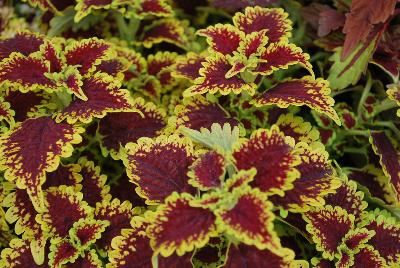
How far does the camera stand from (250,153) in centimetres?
111

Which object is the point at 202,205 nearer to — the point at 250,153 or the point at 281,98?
the point at 250,153

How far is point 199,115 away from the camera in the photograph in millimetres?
1378

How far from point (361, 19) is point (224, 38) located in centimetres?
35

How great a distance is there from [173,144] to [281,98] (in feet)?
0.92

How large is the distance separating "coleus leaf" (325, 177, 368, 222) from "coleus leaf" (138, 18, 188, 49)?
2.26ft

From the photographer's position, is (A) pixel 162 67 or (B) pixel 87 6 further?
(A) pixel 162 67

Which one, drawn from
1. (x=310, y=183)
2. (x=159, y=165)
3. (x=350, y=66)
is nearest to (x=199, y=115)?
(x=159, y=165)

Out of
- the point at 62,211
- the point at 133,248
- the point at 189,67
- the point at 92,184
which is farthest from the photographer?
the point at 189,67

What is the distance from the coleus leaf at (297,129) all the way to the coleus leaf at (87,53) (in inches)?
18.8

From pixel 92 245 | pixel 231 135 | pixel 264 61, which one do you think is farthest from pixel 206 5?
pixel 92 245

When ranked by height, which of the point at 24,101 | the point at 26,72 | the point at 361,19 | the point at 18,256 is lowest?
the point at 18,256

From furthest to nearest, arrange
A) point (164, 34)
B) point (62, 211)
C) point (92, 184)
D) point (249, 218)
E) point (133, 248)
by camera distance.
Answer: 1. point (164, 34)
2. point (92, 184)
3. point (62, 211)
4. point (133, 248)
5. point (249, 218)

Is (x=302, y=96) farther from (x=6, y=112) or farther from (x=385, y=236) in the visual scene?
(x=6, y=112)

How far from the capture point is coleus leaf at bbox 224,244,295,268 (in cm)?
107
